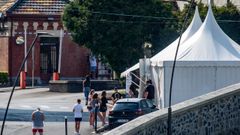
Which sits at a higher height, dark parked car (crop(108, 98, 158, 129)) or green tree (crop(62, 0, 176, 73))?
green tree (crop(62, 0, 176, 73))

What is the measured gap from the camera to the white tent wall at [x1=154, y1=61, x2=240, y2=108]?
141ft

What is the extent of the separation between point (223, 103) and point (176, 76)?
51.2 feet

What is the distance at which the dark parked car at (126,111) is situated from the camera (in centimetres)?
3738

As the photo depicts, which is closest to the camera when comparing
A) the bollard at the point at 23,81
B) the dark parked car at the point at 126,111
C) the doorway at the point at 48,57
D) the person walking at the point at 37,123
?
the person walking at the point at 37,123

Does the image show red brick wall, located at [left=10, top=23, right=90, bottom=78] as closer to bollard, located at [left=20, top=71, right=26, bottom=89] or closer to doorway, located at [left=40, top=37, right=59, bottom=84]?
doorway, located at [left=40, top=37, right=59, bottom=84]

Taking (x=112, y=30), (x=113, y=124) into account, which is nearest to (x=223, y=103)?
(x=113, y=124)

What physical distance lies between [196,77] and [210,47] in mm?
1870

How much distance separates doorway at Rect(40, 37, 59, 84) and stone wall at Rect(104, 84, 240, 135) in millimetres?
45179

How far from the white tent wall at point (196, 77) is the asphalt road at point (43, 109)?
12.2 feet

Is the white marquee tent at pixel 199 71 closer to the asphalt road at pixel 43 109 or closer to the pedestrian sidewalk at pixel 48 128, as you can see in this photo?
the asphalt road at pixel 43 109

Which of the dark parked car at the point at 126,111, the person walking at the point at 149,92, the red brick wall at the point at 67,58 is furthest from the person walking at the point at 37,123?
the red brick wall at the point at 67,58

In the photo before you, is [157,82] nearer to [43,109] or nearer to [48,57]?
[43,109]

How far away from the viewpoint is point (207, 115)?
90.6 ft

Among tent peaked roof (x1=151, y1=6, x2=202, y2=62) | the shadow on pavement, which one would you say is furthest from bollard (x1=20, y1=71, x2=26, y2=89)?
tent peaked roof (x1=151, y1=6, x2=202, y2=62)
